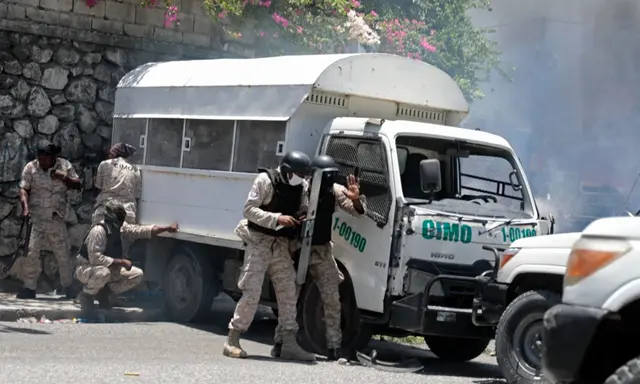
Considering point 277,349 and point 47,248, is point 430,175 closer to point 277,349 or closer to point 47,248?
point 277,349

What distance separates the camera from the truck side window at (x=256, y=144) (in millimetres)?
9852

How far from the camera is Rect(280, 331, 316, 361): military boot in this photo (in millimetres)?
8984

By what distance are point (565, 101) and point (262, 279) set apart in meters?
17.7

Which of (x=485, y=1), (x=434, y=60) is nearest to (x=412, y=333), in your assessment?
(x=434, y=60)

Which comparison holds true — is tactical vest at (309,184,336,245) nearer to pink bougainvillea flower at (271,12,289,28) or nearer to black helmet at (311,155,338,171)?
black helmet at (311,155,338,171)

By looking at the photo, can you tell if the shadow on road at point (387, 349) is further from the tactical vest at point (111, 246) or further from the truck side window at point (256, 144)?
the truck side window at point (256, 144)

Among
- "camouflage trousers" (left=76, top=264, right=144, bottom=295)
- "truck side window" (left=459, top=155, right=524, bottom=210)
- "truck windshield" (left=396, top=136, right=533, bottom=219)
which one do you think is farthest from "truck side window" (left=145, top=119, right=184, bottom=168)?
"truck side window" (left=459, top=155, right=524, bottom=210)

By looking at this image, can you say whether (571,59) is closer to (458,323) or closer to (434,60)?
(434,60)

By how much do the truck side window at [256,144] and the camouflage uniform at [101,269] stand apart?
1.49 meters

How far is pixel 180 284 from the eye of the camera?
11.3 metres

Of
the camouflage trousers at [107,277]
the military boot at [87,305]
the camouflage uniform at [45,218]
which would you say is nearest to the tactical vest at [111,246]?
the camouflage trousers at [107,277]

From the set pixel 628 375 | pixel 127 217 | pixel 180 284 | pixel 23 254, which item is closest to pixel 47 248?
pixel 23 254

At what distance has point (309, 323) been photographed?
31.4ft

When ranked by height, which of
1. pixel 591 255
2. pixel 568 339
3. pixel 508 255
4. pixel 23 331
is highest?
pixel 591 255
